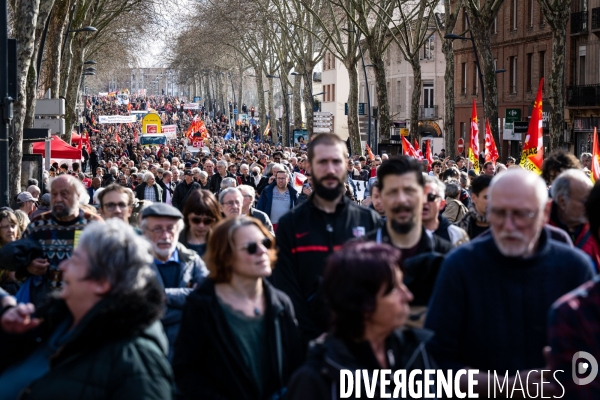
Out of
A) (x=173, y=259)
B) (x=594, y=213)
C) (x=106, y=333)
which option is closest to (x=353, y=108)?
(x=173, y=259)

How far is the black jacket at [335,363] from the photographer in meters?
3.50

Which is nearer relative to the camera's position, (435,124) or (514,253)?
(514,253)

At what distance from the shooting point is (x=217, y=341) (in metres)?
4.70

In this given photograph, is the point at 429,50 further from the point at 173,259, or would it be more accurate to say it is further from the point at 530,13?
the point at 173,259

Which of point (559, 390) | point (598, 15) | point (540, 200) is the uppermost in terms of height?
point (598, 15)

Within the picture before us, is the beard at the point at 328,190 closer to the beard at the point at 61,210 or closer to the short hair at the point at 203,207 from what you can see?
the beard at the point at 61,210

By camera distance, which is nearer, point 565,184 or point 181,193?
point 565,184

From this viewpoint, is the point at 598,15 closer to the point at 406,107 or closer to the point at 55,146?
the point at 55,146

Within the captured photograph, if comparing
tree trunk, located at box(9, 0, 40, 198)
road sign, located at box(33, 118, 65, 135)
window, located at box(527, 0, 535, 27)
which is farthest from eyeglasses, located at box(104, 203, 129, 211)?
window, located at box(527, 0, 535, 27)

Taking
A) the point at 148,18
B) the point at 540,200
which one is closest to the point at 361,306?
the point at 540,200

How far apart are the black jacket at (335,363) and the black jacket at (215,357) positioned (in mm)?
1108

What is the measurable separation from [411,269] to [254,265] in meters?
0.69

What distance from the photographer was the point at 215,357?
4.73m

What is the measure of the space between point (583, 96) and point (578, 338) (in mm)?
43509
